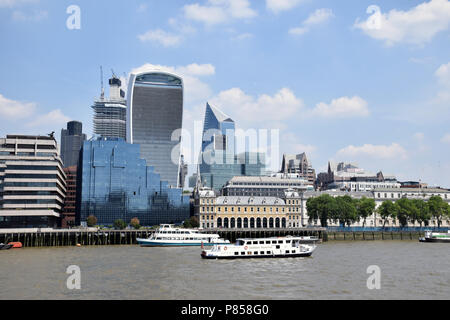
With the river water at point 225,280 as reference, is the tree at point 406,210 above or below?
above

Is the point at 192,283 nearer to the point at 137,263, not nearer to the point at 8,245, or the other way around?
the point at 137,263

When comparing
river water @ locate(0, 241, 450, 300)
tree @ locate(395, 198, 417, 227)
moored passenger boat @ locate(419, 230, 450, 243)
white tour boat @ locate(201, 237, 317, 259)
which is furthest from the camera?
tree @ locate(395, 198, 417, 227)

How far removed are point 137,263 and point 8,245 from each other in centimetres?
6148

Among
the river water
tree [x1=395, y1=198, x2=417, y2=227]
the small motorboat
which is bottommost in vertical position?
the river water

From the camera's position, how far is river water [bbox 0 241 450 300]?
1944 inches

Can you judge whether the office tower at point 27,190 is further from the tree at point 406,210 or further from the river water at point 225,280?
the tree at point 406,210

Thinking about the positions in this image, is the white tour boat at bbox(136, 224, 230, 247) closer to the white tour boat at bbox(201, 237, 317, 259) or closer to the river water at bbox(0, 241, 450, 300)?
the white tour boat at bbox(201, 237, 317, 259)

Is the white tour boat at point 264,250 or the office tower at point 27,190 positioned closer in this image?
the white tour boat at point 264,250

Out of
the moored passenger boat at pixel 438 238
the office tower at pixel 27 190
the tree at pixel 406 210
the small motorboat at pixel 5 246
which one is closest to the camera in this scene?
the small motorboat at pixel 5 246

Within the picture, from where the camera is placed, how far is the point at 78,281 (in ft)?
188

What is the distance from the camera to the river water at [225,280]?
4938 centimetres

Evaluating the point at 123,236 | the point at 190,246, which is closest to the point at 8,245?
the point at 123,236

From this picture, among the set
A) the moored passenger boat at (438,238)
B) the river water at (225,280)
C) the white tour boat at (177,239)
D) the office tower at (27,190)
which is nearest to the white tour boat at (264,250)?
the river water at (225,280)

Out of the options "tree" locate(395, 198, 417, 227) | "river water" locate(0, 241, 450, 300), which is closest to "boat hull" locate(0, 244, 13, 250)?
"river water" locate(0, 241, 450, 300)
